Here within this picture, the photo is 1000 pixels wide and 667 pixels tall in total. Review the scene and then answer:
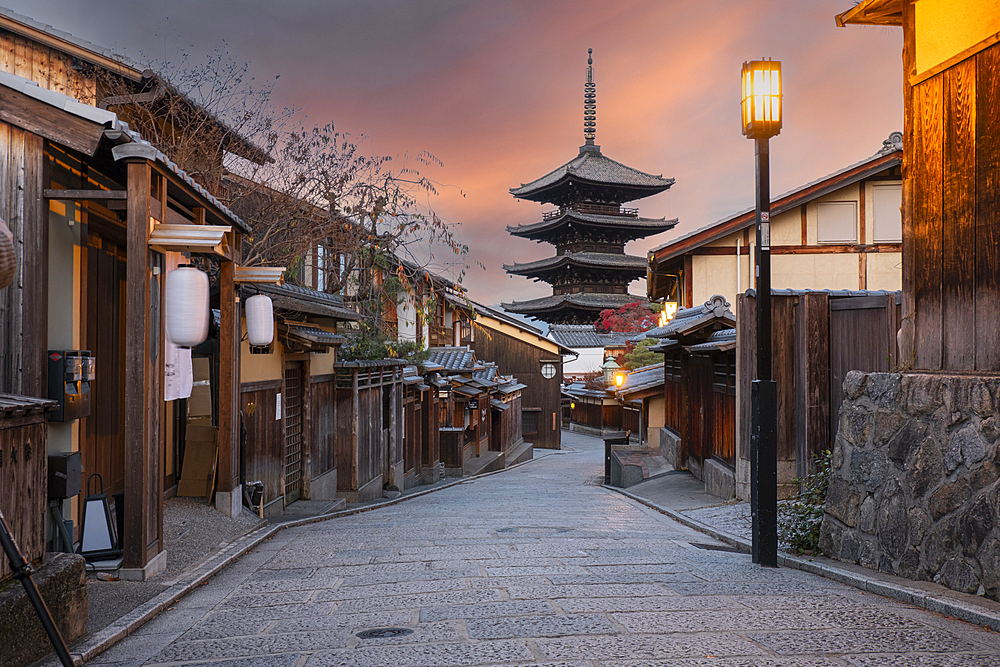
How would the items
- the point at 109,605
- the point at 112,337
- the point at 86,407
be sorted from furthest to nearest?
the point at 112,337
the point at 86,407
the point at 109,605

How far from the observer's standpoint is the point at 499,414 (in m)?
31.9

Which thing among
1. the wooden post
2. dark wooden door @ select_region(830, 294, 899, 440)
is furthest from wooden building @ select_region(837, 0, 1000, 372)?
the wooden post

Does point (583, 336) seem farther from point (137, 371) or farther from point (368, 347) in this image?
point (137, 371)

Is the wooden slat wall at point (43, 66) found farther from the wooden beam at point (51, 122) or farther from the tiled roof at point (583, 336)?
the tiled roof at point (583, 336)

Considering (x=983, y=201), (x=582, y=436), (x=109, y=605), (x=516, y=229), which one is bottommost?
(x=582, y=436)

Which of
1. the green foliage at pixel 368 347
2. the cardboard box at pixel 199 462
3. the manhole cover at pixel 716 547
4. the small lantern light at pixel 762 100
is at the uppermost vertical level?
the small lantern light at pixel 762 100

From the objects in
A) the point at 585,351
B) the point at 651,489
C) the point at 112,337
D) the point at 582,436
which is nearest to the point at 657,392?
the point at 651,489

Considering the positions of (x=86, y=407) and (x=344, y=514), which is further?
(x=344, y=514)

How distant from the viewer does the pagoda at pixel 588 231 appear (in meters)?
49.1

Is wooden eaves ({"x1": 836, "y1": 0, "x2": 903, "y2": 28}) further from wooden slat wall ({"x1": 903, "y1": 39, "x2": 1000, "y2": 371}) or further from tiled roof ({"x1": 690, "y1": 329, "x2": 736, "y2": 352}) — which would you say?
tiled roof ({"x1": 690, "y1": 329, "x2": 736, "y2": 352})

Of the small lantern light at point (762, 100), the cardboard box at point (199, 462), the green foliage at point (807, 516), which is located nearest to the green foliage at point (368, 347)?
the cardboard box at point (199, 462)

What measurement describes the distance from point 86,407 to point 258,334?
121 inches

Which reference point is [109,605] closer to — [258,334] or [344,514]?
[258,334]

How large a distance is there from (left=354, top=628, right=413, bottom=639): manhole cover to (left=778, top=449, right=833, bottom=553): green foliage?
15.2 ft
